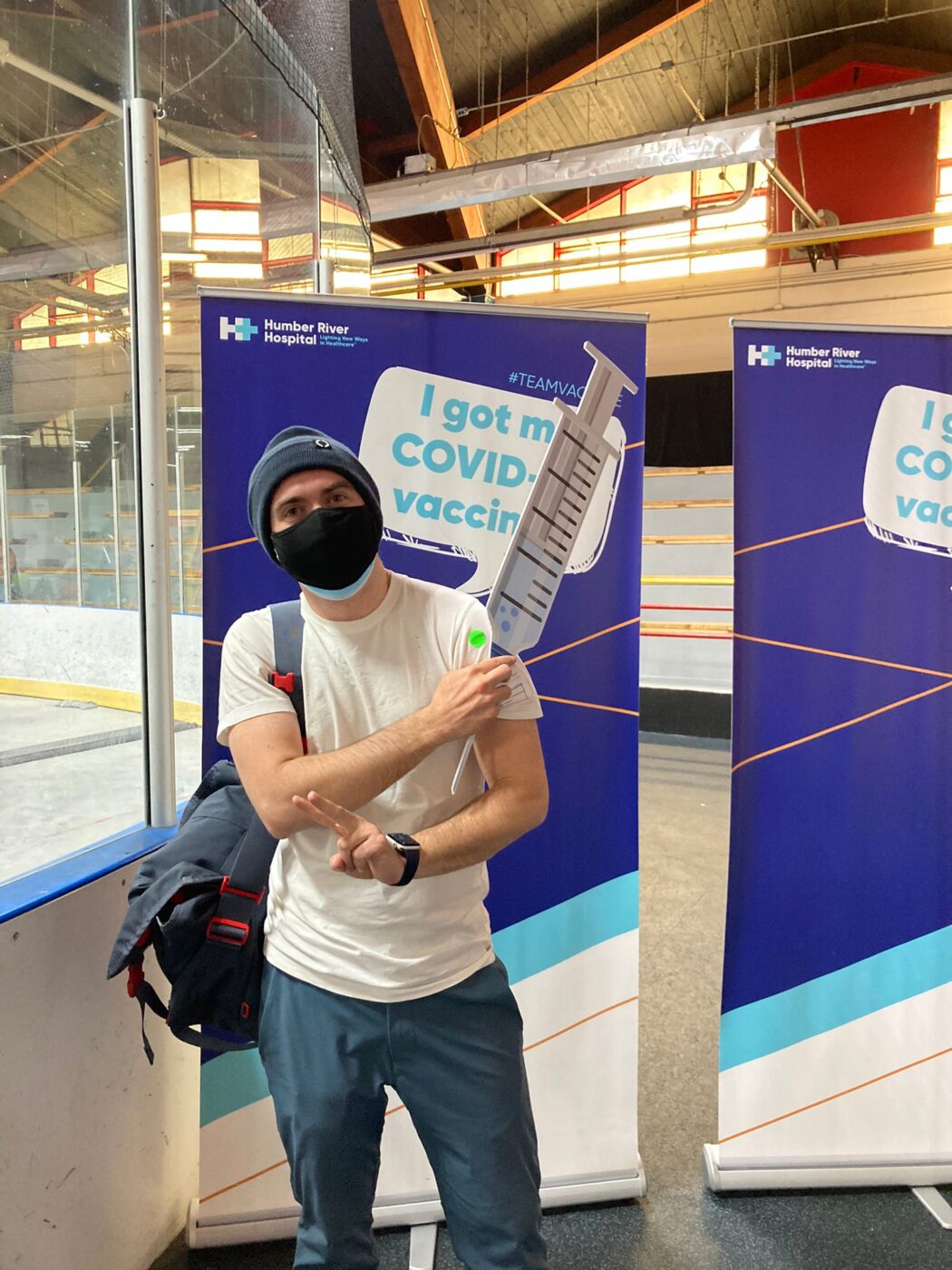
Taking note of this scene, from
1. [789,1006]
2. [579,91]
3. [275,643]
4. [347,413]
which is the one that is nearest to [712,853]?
[789,1006]

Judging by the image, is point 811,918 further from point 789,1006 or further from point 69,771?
point 69,771

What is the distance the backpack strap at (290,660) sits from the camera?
1.13 meters

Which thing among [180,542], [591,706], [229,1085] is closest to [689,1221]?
[229,1085]

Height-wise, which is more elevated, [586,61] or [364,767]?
[586,61]

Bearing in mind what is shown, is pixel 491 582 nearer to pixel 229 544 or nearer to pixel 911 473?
pixel 229 544

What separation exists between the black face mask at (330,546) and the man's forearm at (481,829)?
0.34 meters

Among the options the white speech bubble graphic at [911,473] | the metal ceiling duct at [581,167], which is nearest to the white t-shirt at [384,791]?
the white speech bubble graphic at [911,473]

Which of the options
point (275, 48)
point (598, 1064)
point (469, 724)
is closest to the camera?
point (469, 724)

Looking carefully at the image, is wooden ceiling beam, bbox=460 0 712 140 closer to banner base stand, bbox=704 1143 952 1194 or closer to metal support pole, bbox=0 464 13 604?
metal support pole, bbox=0 464 13 604

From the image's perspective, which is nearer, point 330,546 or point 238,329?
point 330,546

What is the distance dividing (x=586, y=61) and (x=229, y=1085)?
6.58 m

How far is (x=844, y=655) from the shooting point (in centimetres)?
188

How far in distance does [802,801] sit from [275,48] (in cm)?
305

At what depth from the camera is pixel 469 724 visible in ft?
3.41
